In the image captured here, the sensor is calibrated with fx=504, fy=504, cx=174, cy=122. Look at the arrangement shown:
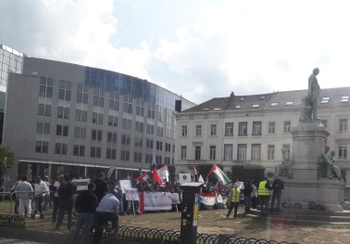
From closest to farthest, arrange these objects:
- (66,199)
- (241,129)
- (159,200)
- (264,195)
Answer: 1. (66,199)
2. (264,195)
3. (159,200)
4. (241,129)

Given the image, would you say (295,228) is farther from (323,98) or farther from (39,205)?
(323,98)

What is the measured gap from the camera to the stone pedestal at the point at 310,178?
944 inches

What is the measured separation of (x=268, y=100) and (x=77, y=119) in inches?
1105

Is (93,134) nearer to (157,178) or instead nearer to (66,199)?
(157,178)

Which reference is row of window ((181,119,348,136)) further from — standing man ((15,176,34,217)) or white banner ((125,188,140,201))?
standing man ((15,176,34,217))

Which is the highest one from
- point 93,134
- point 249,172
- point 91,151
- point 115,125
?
point 115,125

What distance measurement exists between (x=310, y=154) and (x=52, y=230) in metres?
14.2

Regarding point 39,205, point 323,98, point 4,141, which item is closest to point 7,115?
point 4,141

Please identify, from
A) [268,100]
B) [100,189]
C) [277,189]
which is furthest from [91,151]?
[100,189]

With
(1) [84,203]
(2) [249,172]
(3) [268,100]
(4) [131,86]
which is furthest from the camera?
(4) [131,86]

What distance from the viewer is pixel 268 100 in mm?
65312

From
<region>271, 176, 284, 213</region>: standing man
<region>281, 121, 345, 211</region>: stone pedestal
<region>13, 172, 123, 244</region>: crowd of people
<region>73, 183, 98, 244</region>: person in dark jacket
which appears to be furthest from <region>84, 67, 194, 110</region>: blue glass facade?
<region>73, 183, 98, 244</region>: person in dark jacket

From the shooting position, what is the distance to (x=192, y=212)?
12.5 m

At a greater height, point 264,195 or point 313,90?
point 313,90
